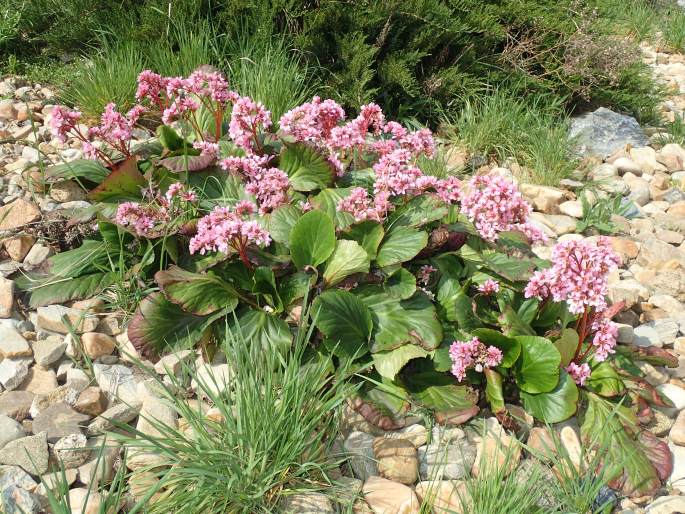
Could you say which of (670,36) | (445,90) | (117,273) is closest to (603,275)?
(117,273)

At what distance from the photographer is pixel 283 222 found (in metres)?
2.74

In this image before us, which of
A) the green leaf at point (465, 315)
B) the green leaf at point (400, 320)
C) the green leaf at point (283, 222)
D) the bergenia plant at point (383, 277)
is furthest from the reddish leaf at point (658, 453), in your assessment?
the green leaf at point (283, 222)

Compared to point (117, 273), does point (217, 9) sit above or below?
above

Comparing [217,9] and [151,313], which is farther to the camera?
[217,9]

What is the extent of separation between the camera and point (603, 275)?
92.3 inches

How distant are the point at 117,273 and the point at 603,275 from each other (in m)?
1.85

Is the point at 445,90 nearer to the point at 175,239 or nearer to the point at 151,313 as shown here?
the point at 175,239

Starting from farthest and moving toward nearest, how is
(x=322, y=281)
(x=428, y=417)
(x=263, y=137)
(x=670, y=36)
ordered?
1. (x=670, y=36)
2. (x=263, y=137)
3. (x=322, y=281)
4. (x=428, y=417)

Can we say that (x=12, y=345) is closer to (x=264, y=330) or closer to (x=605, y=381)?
(x=264, y=330)

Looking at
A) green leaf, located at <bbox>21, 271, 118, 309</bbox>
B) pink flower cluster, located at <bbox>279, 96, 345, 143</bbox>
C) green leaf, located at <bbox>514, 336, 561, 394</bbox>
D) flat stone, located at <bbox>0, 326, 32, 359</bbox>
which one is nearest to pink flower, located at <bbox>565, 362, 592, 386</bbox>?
green leaf, located at <bbox>514, 336, 561, 394</bbox>

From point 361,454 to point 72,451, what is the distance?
925 mm

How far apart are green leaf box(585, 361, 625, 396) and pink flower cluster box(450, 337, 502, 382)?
0.42 m

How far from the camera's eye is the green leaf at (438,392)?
7.98 feet

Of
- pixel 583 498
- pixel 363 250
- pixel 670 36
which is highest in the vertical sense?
pixel 363 250
